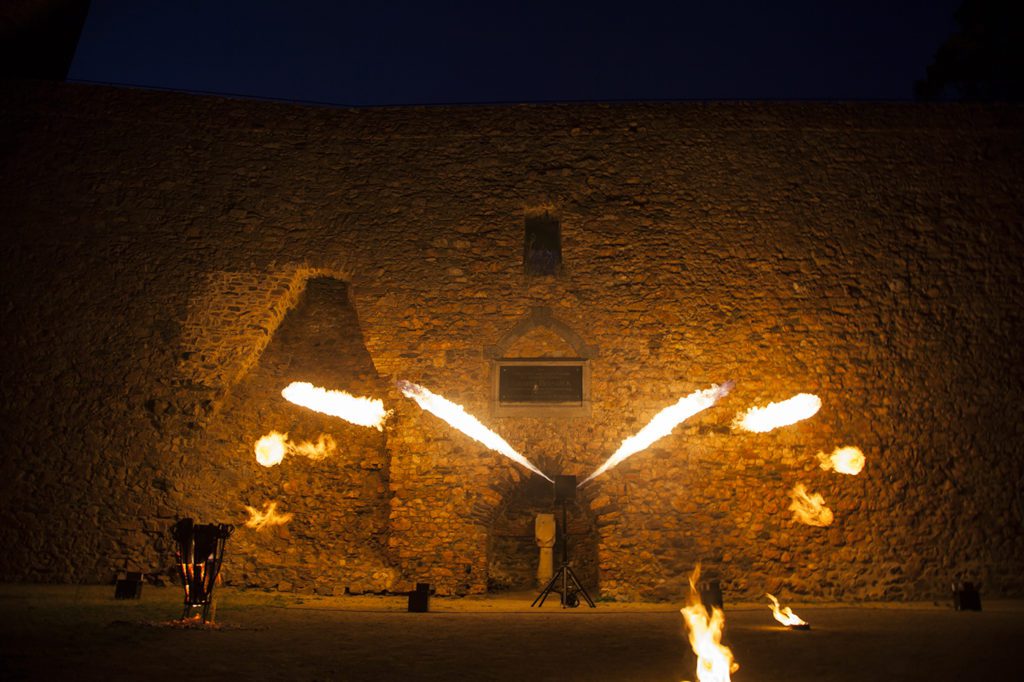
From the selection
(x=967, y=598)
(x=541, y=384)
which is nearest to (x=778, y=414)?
(x=967, y=598)

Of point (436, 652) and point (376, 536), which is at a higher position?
point (376, 536)

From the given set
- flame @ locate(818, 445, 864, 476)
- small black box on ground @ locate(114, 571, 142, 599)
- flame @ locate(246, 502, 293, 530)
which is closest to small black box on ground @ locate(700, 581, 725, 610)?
flame @ locate(818, 445, 864, 476)

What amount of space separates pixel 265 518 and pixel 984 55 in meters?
18.6

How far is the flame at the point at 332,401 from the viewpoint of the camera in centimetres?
946

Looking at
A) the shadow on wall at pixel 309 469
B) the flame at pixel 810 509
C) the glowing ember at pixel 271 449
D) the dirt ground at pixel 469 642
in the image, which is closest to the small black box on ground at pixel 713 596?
the dirt ground at pixel 469 642

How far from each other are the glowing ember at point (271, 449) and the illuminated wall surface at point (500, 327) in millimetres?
113

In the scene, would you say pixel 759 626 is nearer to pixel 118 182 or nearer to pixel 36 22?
pixel 118 182

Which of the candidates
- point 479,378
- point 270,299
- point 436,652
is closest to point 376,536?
point 479,378

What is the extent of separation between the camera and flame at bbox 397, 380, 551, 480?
8938mm

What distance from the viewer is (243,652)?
16.4 feet

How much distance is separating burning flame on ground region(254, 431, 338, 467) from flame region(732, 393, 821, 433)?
4743 millimetres

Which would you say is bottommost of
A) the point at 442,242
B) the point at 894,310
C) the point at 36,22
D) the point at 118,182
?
the point at 894,310

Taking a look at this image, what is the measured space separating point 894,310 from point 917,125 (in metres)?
2.43

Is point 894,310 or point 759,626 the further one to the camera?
point 894,310
